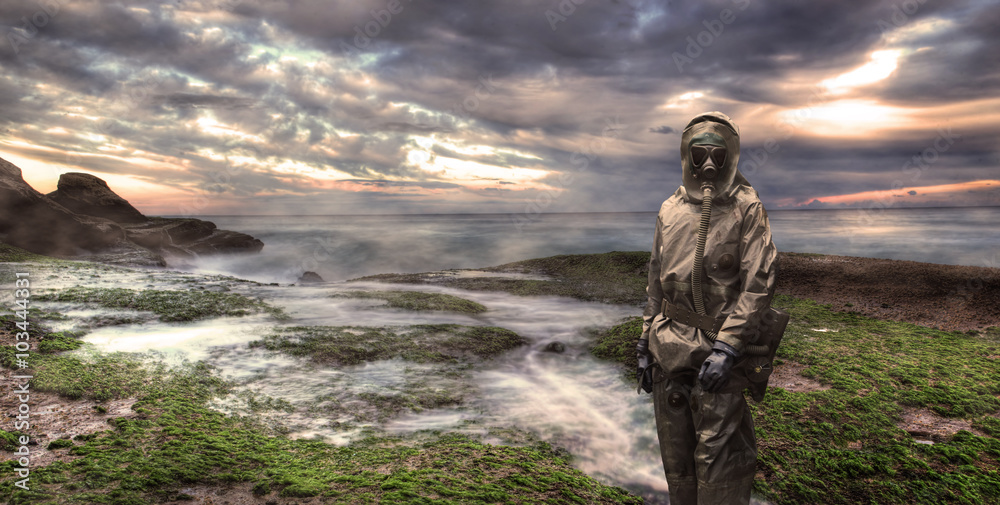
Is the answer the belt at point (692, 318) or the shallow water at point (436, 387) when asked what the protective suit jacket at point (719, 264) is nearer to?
the belt at point (692, 318)

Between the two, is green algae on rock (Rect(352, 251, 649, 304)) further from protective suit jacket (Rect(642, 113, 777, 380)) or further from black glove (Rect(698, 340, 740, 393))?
black glove (Rect(698, 340, 740, 393))

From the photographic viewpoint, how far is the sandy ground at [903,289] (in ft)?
37.9

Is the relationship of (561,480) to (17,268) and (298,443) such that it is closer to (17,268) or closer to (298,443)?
(298,443)

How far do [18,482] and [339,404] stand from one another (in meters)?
3.56

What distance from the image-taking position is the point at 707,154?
3668mm

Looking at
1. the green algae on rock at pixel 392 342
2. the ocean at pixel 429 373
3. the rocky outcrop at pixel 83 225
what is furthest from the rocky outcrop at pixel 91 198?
the green algae on rock at pixel 392 342

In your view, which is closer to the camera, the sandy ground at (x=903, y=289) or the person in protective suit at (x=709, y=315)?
the person in protective suit at (x=709, y=315)

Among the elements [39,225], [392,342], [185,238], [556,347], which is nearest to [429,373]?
[392,342]

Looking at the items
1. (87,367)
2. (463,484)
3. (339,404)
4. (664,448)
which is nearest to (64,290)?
(87,367)

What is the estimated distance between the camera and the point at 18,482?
11.9 ft

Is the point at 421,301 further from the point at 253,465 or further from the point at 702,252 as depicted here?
the point at 702,252

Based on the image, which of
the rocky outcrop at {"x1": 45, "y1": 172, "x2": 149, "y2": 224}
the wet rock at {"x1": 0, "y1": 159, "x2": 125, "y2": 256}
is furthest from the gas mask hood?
the rocky outcrop at {"x1": 45, "y1": 172, "x2": 149, "y2": 224}

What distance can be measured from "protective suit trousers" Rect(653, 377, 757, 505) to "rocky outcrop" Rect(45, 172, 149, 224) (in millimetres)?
35547

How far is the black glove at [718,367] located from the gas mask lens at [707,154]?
1457 mm
